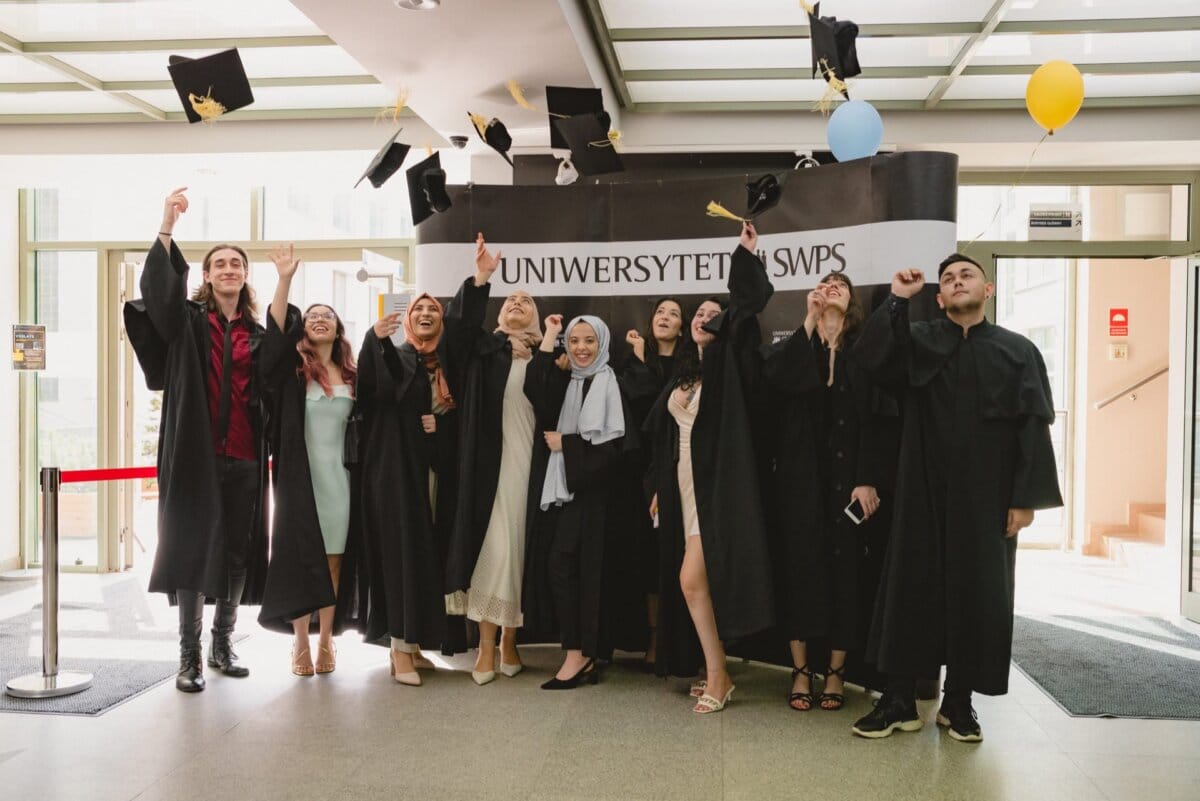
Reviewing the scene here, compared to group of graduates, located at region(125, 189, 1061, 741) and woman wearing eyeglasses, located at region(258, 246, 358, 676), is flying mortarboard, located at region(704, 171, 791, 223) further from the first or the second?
woman wearing eyeglasses, located at region(258, 246, 358, 676)

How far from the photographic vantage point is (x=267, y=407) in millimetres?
4371

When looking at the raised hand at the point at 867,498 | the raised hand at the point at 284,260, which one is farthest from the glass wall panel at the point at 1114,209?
the raised hand at the point at 284,260

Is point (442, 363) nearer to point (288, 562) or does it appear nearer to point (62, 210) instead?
point (288, 562)

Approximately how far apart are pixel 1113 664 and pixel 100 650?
16.3 feet

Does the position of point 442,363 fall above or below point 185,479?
above

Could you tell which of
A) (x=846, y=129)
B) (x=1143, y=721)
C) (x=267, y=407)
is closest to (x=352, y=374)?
(x=267, y=407)

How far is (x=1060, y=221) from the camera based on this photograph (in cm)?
632

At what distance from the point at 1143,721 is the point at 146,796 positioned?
3631 millimetres

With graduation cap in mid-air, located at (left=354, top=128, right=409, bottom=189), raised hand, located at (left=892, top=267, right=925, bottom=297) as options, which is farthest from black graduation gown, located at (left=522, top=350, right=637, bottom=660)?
raised hand, located at (left=892, top=267, right=925, bottom=297)

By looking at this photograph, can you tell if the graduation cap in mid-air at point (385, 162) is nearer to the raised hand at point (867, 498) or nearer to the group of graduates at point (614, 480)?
the group of graduates at point (614, 480)

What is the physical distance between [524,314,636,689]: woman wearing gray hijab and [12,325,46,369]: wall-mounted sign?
468 centimetres

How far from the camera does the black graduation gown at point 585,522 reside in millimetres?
4262

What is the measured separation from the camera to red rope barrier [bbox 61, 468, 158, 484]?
4.28 m

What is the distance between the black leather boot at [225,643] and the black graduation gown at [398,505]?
617 millimetres
